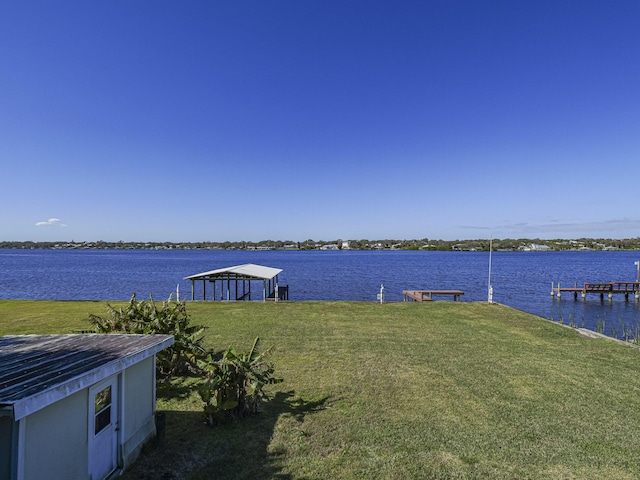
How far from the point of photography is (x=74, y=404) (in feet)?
13.0

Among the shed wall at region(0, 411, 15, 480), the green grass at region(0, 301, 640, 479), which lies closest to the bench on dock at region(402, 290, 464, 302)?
the green grass at region(0, 301, 640, 479)

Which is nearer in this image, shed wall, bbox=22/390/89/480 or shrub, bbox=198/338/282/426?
shed wall, bbox=22/390/89/480

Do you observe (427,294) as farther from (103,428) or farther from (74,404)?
(74,404)

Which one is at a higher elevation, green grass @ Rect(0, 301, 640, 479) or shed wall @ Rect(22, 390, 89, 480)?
shed wall @ Rect(22, 390, 89, 480)

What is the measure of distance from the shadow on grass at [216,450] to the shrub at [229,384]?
0.72 feet

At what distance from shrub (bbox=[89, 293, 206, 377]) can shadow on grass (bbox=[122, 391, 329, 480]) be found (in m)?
1.73

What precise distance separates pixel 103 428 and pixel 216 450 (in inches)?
69.4

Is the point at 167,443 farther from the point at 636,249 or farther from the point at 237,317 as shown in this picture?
the point at 636,249

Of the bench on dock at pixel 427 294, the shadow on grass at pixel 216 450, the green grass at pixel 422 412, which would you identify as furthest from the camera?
the bench on dock at pixel 427 294

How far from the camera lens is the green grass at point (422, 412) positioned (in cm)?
521

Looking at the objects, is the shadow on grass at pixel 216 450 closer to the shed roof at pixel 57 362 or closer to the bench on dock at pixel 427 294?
the shed roof at pixel 57 362

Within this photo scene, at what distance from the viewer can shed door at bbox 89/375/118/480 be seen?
429cm

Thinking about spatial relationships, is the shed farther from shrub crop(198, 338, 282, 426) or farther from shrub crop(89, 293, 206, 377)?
shrub crop(89, 293, 206, 377)

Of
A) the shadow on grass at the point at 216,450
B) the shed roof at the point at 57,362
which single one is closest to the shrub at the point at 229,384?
the shadow on grass at the point at 216,450
